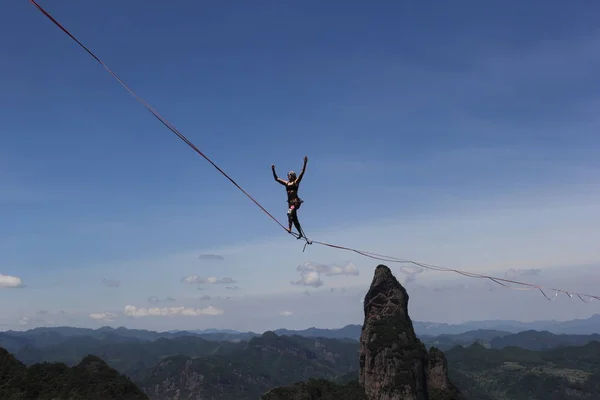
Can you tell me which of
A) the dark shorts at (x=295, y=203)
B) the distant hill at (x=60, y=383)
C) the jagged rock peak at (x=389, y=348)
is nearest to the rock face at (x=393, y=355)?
the jagged rock peak at (x=389, y=348)

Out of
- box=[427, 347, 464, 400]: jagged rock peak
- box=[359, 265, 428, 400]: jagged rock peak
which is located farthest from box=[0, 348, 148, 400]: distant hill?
box=[427, 347, 464, 400]: jagged rock peak

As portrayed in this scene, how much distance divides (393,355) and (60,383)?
9959 cm

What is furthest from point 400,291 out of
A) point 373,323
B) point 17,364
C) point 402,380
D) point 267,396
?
point 17,364

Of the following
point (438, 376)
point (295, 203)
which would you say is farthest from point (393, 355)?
point (295, 203)

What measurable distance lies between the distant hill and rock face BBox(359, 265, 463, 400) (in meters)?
76.0

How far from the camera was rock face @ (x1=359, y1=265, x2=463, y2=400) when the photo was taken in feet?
482

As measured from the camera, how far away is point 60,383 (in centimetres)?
11825

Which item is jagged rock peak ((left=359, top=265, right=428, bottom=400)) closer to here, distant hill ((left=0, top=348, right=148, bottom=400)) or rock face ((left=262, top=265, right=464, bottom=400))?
rock face ((left=262, top=265, right=464, bottom=400))

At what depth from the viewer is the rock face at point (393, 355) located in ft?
482

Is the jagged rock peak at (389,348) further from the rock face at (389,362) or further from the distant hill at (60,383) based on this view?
the distant hill at (60,383)

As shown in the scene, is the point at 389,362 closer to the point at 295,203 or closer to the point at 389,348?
the point at 389,348

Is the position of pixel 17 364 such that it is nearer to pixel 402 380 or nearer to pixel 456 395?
pixel 402 380

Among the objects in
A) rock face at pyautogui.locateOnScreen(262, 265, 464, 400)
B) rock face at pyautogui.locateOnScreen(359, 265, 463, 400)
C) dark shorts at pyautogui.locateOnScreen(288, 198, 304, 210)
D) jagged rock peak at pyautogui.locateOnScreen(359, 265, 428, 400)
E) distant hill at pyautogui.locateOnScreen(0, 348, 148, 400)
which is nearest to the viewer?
dark shorts at pyautogui.locateOnScreen(288, 198, 304, 210)

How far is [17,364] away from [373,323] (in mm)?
111729
